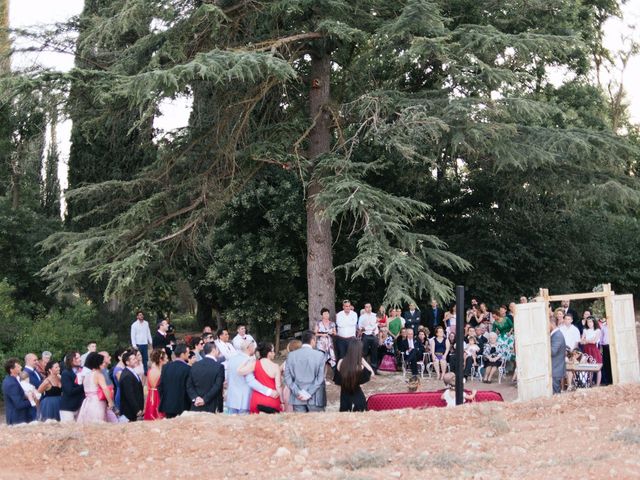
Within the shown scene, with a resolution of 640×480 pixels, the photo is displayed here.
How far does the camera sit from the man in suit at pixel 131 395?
1086 centimetres

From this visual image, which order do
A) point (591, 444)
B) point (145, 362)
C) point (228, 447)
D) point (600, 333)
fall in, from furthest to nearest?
point (145, 362), point (600, 333), point (228, 447), point (591, 444)

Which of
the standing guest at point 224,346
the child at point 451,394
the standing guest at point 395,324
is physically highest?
the standing guest at point 395,324

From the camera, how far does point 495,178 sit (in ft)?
74.8

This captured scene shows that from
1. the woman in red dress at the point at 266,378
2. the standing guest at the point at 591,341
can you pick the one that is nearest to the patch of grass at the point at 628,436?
the woman in red dress at the point at 266,378

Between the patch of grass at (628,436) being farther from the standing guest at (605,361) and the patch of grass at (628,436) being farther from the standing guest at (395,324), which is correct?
the standing guest at (395,324)

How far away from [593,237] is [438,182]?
5.61m

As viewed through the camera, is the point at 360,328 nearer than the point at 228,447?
No

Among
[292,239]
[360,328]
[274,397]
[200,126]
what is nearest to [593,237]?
[292,239]

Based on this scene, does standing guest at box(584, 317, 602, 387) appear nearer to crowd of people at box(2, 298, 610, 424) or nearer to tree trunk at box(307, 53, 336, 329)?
crowd of people at box(2, 298, 610, 424)

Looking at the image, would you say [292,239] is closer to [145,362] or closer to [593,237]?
[145,362]

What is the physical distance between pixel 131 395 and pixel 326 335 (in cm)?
645

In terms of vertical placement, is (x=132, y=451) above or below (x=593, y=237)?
below

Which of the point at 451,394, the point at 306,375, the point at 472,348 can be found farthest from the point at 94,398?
the point at 472,348

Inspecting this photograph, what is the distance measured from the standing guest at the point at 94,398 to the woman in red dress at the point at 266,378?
190 centimetres
